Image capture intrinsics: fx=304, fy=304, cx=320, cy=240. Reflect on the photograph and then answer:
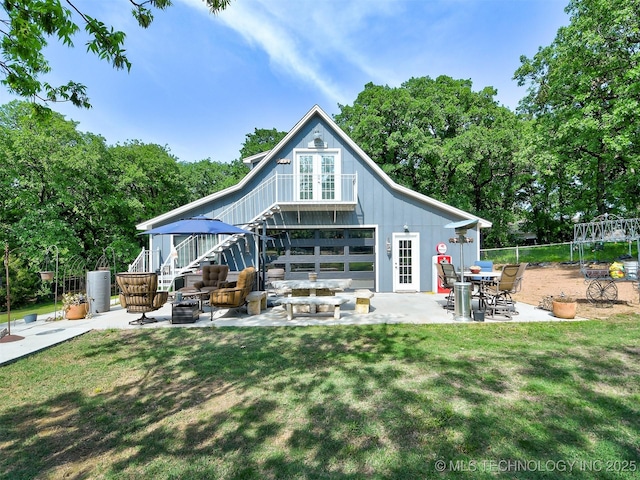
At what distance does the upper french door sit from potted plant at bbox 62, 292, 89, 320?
707 centimetres

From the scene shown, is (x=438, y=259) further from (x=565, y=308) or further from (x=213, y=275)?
(x=213, y=275)

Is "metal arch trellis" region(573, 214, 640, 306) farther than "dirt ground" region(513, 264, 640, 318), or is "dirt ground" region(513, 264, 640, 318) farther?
"metal arch trellis" region(573, 214, 640, 306)

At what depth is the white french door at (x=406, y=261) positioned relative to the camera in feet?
37.5

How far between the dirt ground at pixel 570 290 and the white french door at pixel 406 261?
3284 millimetres

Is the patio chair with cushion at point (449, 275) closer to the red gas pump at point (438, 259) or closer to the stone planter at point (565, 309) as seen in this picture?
the stone planter at point (565, 309)

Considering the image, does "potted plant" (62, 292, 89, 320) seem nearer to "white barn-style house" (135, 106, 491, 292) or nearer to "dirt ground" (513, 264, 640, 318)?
"white barn-style house" (135, 106, 491, 292)

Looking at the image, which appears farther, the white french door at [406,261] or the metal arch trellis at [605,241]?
the white french door at [406,261]

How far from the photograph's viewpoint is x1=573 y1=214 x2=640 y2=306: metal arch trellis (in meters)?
7.98

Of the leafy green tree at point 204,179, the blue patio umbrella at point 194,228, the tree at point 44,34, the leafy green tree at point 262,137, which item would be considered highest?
the leafy green tree at point 262,137

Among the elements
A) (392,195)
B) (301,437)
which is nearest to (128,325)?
(301,437)

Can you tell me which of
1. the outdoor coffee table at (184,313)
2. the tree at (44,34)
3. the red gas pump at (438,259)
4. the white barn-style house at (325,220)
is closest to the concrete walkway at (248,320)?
the outdoor coffee table at (184,313)

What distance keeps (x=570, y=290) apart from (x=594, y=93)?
1097 cm


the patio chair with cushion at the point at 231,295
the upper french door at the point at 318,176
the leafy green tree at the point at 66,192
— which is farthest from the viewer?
the leafy green tree at the point at 66,192

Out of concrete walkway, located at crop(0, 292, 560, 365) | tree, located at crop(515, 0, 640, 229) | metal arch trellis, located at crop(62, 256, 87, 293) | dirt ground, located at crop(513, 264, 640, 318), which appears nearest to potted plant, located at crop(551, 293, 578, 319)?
concrete walkway, located at crop(0, 292, 560, 365)
